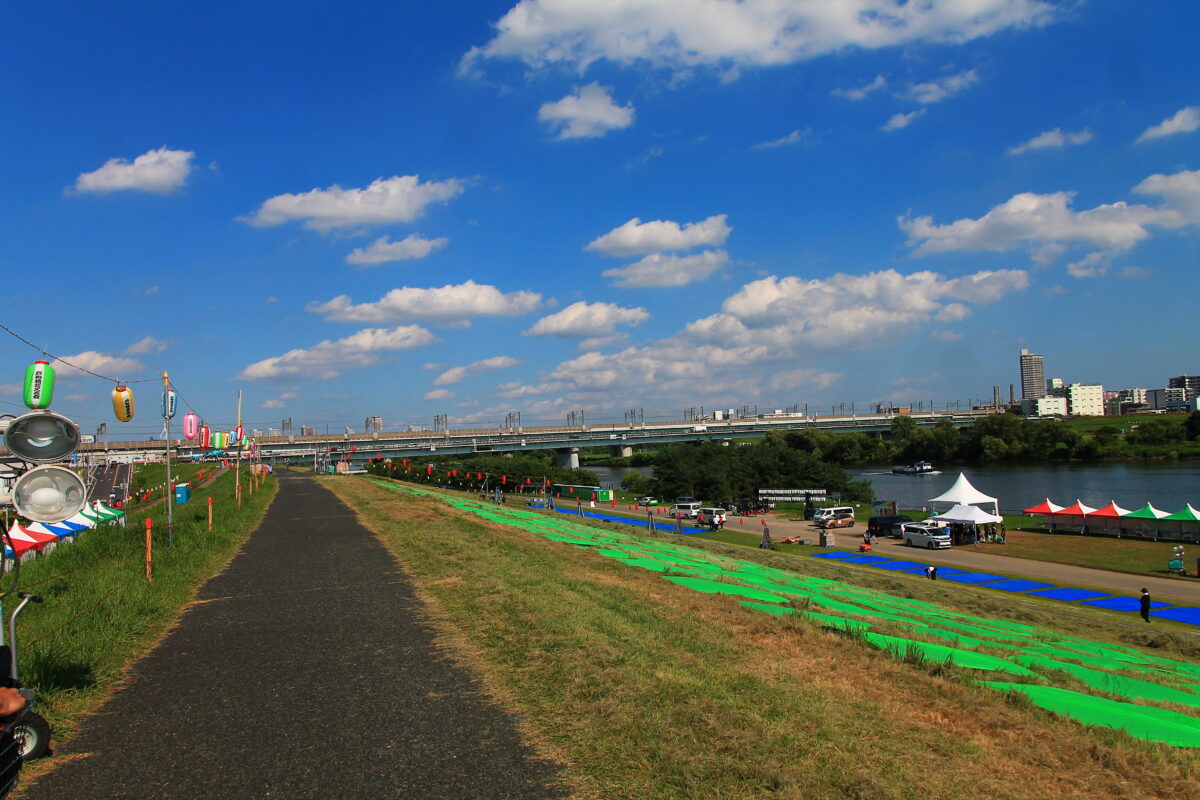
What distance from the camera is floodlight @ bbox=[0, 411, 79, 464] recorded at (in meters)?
7.29

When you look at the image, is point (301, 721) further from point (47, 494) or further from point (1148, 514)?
point (1148, 514)

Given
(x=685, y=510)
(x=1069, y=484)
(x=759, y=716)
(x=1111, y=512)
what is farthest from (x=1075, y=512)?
(x=759, y=716)

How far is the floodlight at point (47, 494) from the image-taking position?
7219mm

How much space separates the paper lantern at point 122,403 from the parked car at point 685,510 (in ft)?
134

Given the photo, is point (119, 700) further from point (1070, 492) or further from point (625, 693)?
point (1070, 492)

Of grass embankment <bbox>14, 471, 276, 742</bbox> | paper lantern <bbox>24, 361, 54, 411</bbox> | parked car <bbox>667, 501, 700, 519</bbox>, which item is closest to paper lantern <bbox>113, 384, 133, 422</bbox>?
grass embankment <bbox>14, 471, 276, 742</bbox>

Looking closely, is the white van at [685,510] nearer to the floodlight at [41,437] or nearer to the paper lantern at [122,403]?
the paper lantern at [122,403]

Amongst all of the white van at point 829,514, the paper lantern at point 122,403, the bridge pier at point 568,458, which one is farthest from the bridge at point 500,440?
the paper lantern at point 122,403

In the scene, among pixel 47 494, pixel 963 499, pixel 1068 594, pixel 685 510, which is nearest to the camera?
pixel 47 494

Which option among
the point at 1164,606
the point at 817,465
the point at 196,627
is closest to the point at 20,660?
the point at 196,627

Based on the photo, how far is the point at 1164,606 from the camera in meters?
25.2

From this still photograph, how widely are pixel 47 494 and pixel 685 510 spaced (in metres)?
52.8

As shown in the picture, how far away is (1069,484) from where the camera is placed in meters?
78.2

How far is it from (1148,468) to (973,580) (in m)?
80.0
